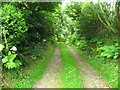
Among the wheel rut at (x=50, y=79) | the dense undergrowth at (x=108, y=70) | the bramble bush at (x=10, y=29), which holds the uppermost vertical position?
the bramble bush at (x=10, y=29)

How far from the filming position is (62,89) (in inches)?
420

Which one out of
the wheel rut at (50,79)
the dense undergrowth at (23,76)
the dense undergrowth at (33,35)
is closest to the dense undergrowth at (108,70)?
the dense undergrowth at (33,35)

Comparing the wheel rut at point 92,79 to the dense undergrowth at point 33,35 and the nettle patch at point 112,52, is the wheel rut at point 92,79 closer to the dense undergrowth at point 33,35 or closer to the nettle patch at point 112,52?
the dense undergrowth at point 33,35

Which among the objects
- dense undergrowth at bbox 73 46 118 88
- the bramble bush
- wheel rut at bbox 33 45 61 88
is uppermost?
the bramble bush

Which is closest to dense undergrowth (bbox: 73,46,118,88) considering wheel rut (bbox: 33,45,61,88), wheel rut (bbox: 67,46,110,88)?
wheel rut (bbox: 67,46,110,88)

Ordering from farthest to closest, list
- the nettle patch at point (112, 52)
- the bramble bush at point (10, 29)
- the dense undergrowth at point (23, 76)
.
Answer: the nettle patch at point (112, 52) < the bramble bush at point (10, 29) < the dense undergrowth at point (23, 76)

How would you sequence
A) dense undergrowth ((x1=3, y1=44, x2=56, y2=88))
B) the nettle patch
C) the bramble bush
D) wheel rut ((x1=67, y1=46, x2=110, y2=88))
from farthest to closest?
1. the nettle patch
2. the bramble bush
3. wheel rut ((x1=67, y1=46, x2=110, y2=88))
4. dense undergrowth ((x1=3, y1=44, x2=56, y2=88))

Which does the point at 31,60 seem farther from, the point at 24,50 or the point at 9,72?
the point at 9,72

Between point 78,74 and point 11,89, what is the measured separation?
14.7ft

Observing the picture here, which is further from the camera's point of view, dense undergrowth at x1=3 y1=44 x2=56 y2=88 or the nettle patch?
the nettle patch

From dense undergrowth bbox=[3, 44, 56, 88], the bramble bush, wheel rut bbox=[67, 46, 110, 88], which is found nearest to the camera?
dense undergrowth bbox=[3, 44, 56, 88]

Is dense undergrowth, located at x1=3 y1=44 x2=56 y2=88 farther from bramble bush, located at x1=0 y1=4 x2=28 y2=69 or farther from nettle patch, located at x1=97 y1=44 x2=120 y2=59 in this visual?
nettle patch, located at x1=97 y1=44 x2=120 y2=59

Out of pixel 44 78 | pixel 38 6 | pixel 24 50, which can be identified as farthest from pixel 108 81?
pixel 38 6

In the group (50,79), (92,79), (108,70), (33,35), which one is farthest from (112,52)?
(33,35)
